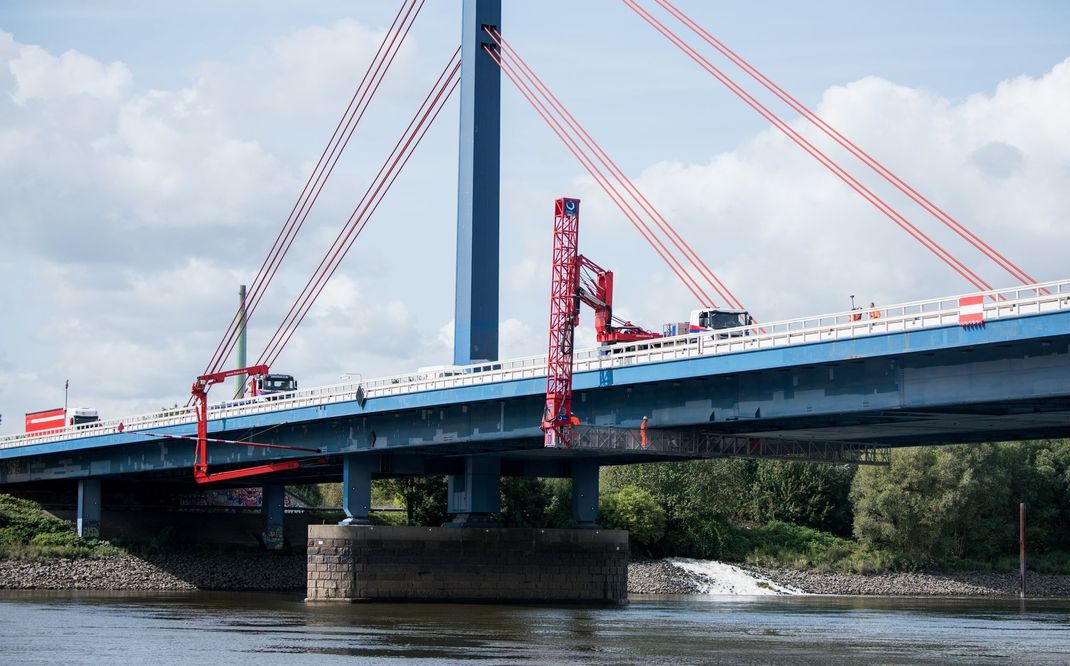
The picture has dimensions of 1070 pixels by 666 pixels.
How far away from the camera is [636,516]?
4756 inches

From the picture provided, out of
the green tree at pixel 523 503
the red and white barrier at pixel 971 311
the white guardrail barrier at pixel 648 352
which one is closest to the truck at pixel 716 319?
the white guardrail barrier at pixel 648 352

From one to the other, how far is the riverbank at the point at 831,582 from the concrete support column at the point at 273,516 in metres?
28.8

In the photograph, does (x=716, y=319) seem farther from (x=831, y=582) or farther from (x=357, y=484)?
(x=831, y=582)

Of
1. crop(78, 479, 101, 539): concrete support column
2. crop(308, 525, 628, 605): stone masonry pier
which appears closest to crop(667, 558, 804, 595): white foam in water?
crop(308, 525, 628, 605): stone masonry pier

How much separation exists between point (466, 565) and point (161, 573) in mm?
32163

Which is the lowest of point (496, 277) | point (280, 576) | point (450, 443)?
point (280, 576)

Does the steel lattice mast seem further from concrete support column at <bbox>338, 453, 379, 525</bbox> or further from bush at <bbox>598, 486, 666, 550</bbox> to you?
bush at <bbox>598, 486, 666, 550</bbox>

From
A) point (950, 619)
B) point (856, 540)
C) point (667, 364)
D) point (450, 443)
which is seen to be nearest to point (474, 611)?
point (450, 443)

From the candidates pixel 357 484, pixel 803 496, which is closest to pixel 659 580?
pixel 803 496

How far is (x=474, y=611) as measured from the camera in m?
78.0

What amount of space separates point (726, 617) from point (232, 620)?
2555 centimetres

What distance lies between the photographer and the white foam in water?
4481 inches

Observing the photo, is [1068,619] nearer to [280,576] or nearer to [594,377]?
[594,377]

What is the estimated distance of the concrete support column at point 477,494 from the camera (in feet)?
295
